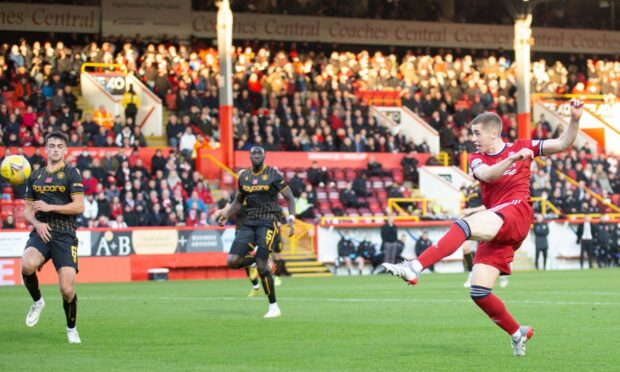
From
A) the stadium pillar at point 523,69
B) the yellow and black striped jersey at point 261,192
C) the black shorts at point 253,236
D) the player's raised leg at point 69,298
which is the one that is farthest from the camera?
the stadium pillar at point 523,69

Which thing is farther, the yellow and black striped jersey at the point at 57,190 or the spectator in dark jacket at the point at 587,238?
the spectator in dark jacket at the point at 587,238

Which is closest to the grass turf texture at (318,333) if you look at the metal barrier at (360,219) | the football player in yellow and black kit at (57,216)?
the football player in yellow and black kit at (57,216)

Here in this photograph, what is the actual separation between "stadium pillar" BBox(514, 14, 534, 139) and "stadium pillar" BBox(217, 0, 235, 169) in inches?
434

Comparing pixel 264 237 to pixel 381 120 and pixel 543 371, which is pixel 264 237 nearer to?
pixel 543 371

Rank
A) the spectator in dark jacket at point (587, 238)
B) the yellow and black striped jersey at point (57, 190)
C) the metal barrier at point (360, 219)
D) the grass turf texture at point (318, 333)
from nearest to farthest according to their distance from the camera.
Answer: the grass turf texture at point (318, 333)
the yellow and black striped jersey at point (57, 190)
the metal barrier at point (360, 219)
the spectator in dark jacket at point (587, 238)

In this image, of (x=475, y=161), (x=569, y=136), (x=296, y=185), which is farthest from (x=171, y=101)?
(x=569, y=136)

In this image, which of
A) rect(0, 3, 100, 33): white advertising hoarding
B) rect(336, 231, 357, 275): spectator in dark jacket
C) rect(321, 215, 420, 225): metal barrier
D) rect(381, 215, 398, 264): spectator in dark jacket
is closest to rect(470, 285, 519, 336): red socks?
rect(381, 215, 398, 264): spectator in dark jacket

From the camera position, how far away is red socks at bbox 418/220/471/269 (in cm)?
961

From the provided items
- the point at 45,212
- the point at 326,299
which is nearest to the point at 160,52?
the point at 326,299

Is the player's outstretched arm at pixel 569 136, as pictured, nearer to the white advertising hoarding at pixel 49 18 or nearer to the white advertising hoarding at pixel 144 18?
the white advertising hoarding at pixel 144 18

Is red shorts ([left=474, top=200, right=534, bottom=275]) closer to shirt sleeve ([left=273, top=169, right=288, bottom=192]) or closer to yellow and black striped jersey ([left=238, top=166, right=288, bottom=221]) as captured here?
yellow and black striped jersey ([left=238, top=166, right=288, bottom=221])

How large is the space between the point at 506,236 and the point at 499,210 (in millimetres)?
233

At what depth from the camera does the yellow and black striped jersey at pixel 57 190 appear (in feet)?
39.5

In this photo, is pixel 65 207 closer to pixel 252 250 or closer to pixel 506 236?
pixel 506 236
